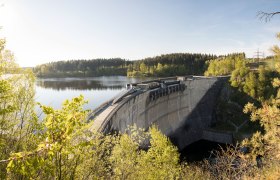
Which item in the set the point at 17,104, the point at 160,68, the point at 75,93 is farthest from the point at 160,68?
the point at 17,104

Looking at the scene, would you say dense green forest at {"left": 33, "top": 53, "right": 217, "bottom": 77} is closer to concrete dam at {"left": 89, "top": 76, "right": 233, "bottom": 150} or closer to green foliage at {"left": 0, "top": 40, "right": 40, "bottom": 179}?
concrete dam at {"left": 89, "top": 76, "right": 233, "bottom": 150}

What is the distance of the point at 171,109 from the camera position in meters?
60.2

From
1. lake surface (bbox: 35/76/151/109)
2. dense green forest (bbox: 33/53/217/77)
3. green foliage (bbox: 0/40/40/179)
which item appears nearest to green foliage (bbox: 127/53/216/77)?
dense green forest (bbox: 33/53/217/77)

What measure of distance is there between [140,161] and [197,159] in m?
37.8

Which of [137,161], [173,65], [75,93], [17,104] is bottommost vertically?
[75,93]

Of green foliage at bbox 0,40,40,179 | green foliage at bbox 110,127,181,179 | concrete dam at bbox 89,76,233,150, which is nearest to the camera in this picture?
green foliage at bbox 0,40,40,179

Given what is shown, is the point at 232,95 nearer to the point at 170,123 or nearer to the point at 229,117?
the point at 229,117

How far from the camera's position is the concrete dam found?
3828 centimetres

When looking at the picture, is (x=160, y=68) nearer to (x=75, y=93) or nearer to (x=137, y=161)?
(x=75, y=93)

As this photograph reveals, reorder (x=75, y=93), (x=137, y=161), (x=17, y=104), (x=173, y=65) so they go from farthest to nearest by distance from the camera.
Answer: (x=173, y=65), (x=75, y=93), (x=137, y=161), (x=17, y=104)

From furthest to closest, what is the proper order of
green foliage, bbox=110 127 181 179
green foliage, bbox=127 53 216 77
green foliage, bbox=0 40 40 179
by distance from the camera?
green foliage, bbox=127 53 216 77 < green foliage, bbox=110 127 181 179 < green foliage, bbox=0 40 40 179

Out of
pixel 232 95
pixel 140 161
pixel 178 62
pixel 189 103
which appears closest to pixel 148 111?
pixel 189 103

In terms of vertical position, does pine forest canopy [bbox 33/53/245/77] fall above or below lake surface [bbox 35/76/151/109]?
above

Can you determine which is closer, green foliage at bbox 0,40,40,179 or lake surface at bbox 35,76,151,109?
green foliage at bbox 0,40,40,179
